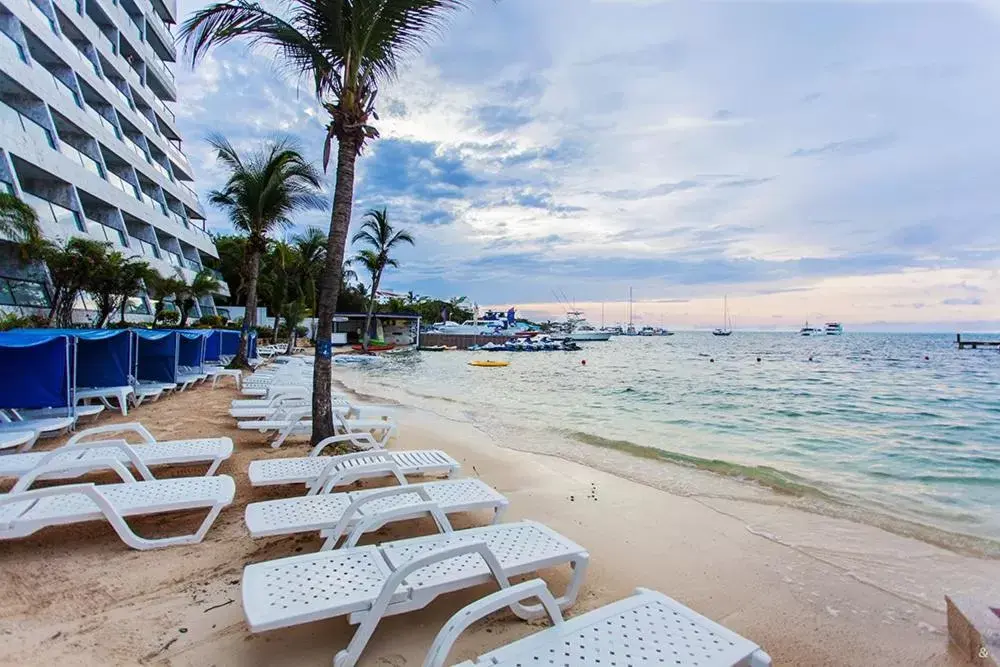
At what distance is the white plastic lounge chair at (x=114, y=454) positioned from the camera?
396cm

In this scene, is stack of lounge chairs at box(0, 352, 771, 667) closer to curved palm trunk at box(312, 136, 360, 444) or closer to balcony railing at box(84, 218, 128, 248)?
curved palm trunk at box(312, 136, 360, 444)

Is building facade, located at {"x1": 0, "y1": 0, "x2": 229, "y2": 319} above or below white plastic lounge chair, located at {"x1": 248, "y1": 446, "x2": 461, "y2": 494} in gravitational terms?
above

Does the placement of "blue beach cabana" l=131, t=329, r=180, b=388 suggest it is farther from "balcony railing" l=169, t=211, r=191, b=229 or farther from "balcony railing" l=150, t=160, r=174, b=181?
"balcony railing" l=150, t=160, r=174, b=181

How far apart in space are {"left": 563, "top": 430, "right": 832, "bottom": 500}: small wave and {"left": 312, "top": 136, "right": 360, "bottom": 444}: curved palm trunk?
483cm

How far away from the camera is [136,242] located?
2469 cm

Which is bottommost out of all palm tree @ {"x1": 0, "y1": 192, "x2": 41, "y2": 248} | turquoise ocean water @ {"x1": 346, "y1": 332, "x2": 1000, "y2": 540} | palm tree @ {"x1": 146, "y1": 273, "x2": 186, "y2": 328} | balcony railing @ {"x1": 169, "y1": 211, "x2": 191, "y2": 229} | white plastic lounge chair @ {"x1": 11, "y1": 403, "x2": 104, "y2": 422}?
turquoise ocean water @ {"x1": 346, "y1": 332, "x2": 1000, "y2": 540}

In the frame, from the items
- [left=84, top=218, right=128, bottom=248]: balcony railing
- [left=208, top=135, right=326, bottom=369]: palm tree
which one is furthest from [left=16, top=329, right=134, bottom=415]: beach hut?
[left=84, top=218, right=128, bottom=248]: balcony railing

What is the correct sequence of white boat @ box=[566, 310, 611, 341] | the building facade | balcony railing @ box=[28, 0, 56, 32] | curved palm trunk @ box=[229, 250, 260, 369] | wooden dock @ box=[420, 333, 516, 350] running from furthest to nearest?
white boat @ box=[566, 310, 611, 341], wooden dock @ box=[420, 333, 516, 350], balcony railing @ box=[28, 0, 56, 32], curved palm trunk @ box=[229, 250, 260, 369], the building facade

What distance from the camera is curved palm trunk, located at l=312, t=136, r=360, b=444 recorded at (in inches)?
239

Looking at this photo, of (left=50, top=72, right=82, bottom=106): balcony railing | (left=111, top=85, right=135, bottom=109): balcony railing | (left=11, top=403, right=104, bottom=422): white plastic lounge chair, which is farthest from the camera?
(left=111, top=85, right=135, bottom=109): balcony railing

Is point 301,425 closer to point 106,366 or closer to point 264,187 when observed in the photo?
point 106,366

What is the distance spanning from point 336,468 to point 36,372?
198 inches

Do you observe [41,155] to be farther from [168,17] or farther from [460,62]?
[168,17]

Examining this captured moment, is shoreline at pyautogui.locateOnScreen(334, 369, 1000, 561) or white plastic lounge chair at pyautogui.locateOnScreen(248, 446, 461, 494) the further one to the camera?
shoreline at pyautogui.locateOnScreen(334, 369, 1000, 561)
